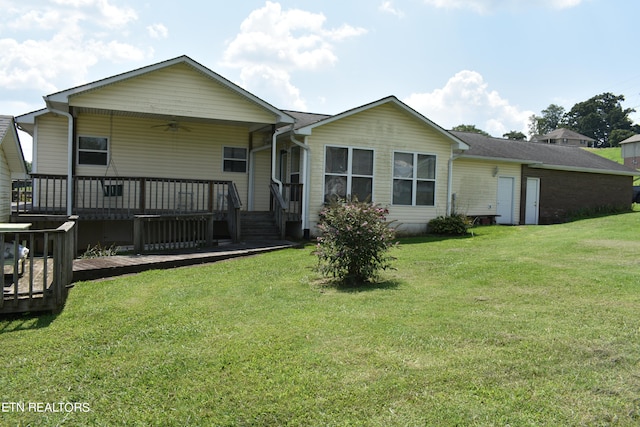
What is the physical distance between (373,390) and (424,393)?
1.29 feet

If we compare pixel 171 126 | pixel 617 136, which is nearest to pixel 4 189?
pixel 171 126

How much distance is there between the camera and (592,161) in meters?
24.3

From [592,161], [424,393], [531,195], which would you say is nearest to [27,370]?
[424,393]

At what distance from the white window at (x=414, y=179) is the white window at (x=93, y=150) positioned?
369 inches

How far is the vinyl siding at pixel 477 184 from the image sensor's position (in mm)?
18969

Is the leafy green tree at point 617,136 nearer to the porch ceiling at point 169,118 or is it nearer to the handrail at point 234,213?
the porch ceiling at point 169,118

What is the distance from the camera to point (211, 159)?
53.1 feet

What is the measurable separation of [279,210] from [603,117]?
355ft

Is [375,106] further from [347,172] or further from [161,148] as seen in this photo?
[161,148]

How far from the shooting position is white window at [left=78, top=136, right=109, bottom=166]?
14.7 metres

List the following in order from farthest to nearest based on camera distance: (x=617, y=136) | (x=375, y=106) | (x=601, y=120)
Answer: (x=601, y=120), (x=617, y=136), (x=375, y=106)

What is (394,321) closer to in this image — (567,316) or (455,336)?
(455,336)

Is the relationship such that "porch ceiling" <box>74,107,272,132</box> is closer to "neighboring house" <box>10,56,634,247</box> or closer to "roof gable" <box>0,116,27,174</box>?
"neighboring house" <box>10,56,634,247</box>

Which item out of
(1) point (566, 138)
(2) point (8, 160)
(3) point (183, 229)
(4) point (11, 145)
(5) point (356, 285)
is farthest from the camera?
(1) point (566, 138)
